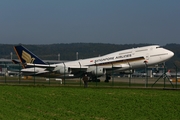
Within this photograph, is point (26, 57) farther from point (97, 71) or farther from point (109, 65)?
point (109, 65)

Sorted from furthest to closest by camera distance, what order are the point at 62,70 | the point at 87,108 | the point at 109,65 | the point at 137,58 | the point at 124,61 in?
the point at 109,65 → the point at 124,61 → the point at 62,70 → the point at 137,58 → the point at 87,108

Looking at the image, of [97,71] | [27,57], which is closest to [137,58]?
[97,71]

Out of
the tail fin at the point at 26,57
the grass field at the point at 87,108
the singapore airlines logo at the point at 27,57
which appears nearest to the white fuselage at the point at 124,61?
the tail fin at the point at 26,57

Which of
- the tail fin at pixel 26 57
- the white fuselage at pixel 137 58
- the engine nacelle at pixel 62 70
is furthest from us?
the tail fin at pixel 26 57

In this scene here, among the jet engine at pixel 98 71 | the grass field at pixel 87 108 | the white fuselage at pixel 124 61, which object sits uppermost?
the white fuselage at pixel 124 61

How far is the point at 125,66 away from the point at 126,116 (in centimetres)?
3600

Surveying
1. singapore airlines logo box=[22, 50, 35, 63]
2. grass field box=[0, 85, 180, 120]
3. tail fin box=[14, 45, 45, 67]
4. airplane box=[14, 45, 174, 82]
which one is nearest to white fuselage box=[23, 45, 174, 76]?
airplane box=[14, 45, 174, 82]

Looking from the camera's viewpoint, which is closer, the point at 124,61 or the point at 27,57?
the point at 124,61

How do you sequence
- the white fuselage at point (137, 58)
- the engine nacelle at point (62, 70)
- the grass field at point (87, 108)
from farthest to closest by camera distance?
the engine nacelle at point (62, 70) < the white fuselage at point (137, 58) < the grass field at point (87, 108)

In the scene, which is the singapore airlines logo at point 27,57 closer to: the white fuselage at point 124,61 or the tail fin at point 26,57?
the tail fin at point 26,57

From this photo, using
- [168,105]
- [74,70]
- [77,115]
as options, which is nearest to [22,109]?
[77,115]

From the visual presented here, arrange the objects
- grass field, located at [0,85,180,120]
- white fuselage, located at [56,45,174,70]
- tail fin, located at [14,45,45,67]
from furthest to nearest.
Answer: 1. tail fin, located at [14,45,45,67]
2. white fuselage, located at [56,45,174,70]
3. grass field, located at [0,85,180,120]

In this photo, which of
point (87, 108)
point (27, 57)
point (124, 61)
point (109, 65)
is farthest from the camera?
point (27, 57)

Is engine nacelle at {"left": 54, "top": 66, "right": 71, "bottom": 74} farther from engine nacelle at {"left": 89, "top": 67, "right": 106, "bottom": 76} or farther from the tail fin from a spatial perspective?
the tail fin
